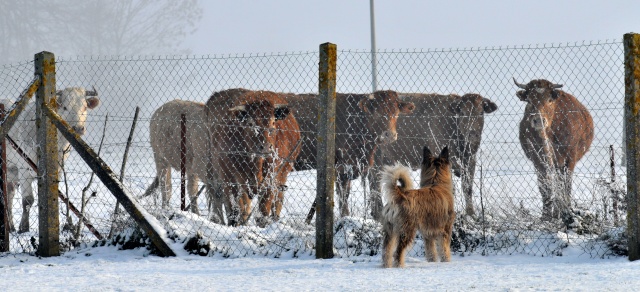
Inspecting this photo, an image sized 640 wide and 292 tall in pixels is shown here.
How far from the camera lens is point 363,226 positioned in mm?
7793

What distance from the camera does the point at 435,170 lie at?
7.25m

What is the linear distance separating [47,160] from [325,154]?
2696mm

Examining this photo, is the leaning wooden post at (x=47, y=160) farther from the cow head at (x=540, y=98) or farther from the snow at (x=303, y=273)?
the cow head at (x=540, y=98)

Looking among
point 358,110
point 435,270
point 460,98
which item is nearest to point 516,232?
point 435,270

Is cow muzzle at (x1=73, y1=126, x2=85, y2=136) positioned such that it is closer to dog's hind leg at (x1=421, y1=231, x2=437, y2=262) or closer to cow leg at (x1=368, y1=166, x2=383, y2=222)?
cow leg at (x1=368, y1=166, x2=383, y2=222)

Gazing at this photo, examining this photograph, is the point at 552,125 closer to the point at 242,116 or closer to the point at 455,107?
the point at 455,107

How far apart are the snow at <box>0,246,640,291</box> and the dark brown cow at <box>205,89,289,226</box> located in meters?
2.58

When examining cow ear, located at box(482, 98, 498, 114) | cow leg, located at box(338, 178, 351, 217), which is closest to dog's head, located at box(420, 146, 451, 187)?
cow leg, located at box(338, 178, 351, 217)

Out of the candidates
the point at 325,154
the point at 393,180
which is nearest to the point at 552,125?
the point at 325,154

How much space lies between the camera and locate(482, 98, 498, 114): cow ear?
14602mm

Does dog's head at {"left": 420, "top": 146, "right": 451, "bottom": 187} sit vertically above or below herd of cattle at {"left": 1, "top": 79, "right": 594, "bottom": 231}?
below

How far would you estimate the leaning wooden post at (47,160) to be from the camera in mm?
7703

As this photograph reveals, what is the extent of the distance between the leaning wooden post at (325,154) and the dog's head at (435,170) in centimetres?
85

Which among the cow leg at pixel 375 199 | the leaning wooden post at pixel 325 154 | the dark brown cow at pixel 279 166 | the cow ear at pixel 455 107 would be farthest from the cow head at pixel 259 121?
the cow ear at pixel 455 107
